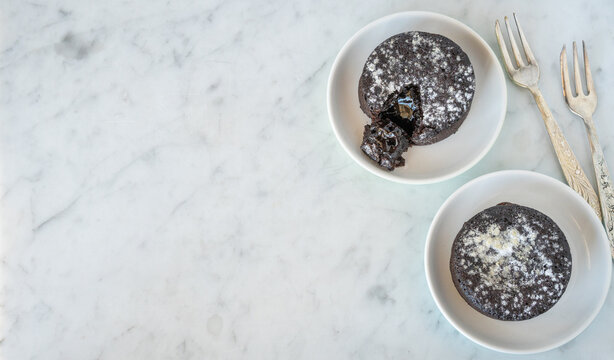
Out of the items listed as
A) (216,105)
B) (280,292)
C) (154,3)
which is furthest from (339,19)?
(280,292)

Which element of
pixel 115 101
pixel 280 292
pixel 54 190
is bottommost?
pixel 280 292

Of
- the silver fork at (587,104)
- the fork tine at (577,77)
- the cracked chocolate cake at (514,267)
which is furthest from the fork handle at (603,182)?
the cracked chocolate cake at (514,267)

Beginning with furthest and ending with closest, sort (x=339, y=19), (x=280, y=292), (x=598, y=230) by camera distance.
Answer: (x=339, y=19), (x=280, y=292), (x=598, y=230)

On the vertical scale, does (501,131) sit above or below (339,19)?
below

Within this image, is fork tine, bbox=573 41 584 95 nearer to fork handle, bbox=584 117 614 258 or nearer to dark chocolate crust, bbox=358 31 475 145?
fork handle, bbox=584 117 614 258

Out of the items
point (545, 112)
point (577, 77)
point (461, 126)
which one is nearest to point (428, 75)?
point (461, 126)

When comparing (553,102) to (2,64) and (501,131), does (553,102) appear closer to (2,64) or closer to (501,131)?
(501,131)

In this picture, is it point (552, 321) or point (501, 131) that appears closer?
point (552, 321)

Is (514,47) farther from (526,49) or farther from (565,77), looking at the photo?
(565,77)

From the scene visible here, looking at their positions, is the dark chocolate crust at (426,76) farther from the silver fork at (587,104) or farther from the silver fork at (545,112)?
the silver fork at (587,104)
